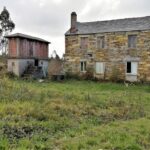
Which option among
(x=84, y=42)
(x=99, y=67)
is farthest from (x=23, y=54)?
(x=99, y=67)

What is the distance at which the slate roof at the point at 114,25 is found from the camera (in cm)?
3209

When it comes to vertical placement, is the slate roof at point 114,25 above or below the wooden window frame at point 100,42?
above

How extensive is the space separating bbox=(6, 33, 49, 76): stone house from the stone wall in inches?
167

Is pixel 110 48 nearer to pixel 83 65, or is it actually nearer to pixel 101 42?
pixel 101 42

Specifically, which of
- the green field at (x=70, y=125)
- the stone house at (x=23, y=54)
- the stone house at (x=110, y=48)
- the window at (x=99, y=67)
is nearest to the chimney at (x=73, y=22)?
the stone house at (x=110, y=48)

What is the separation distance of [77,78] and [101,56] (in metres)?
3.50

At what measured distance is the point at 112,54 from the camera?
109ft

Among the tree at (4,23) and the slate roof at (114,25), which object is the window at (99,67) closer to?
the slate roof at (114,25)

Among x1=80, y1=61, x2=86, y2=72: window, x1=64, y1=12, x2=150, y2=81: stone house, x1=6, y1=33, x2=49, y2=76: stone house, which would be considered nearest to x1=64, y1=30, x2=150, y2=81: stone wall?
x1=64, y1=12, x2=150, y2=81: stone house

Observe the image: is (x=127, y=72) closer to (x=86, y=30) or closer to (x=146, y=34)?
(x=146, y=34)

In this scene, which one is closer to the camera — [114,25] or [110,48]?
[110,48]

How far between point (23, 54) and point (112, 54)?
33.2 feet

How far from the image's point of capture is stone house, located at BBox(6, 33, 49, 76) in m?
35.8

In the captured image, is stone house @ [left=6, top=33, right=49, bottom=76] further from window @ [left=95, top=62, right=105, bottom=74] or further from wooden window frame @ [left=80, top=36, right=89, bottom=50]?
window @ [left=95, top=62, right=105, bottom=74]
